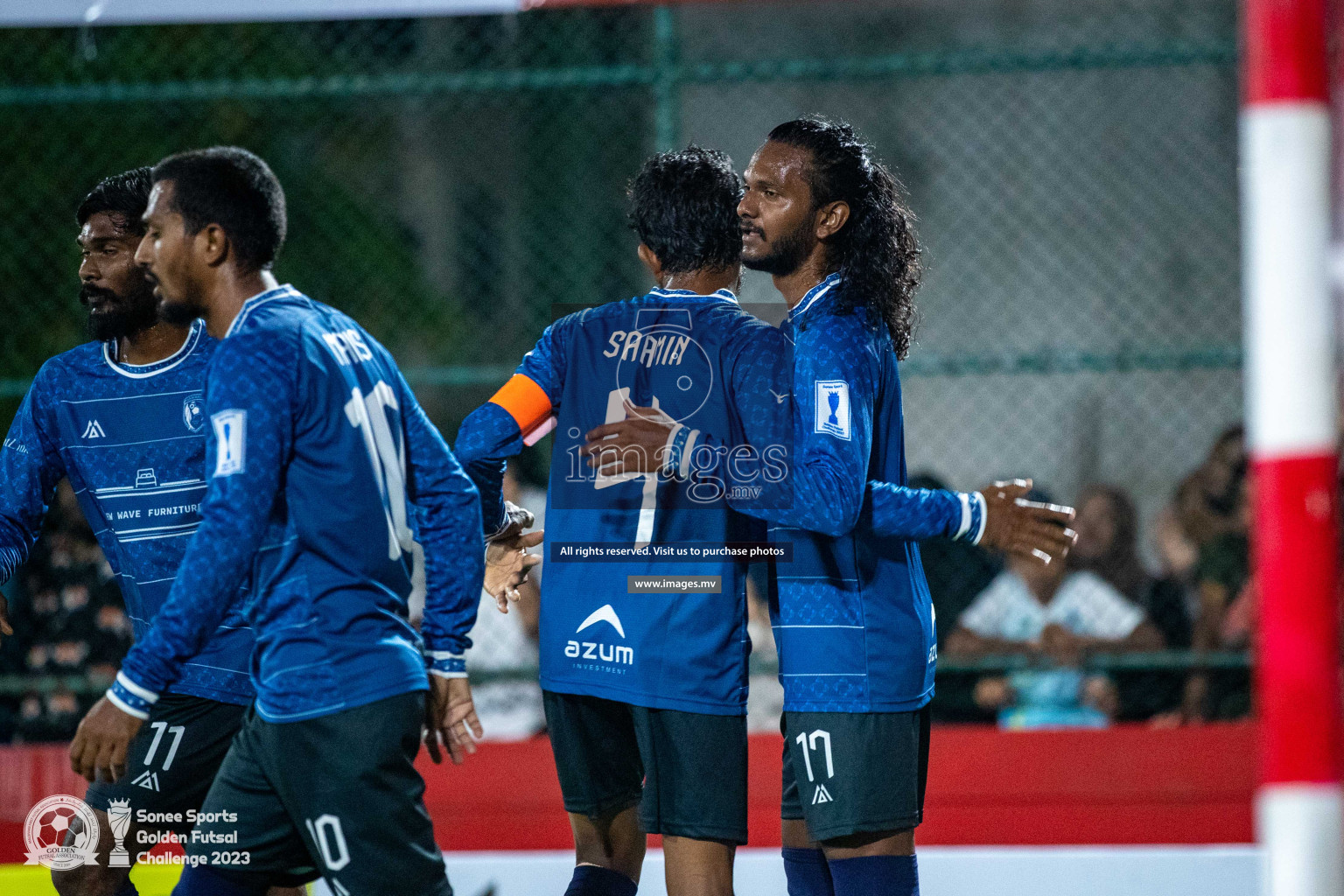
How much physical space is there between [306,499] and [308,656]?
284mm

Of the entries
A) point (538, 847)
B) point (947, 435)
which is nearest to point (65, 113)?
point (538, 847)

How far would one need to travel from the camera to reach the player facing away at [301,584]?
2344mm

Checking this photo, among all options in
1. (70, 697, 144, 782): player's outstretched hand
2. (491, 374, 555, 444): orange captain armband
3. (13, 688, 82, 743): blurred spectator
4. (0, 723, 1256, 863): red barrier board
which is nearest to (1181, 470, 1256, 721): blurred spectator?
(0, 723, 1256, 863): red barrier board

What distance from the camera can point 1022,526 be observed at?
2.85m

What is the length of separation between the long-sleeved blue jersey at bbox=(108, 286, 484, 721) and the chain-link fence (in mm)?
3936

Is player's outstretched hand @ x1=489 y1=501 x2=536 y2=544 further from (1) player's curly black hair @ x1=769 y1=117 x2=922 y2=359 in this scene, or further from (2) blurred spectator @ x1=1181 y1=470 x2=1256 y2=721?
(2) blurred spectator @ x1=1181 y1=470 x2=1256 y2=721

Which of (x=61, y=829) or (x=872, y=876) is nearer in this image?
(x=872, y=876)

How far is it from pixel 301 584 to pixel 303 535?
0.29 ft

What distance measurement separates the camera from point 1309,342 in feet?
5.60

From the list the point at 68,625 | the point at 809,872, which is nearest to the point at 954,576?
the point at 809,872

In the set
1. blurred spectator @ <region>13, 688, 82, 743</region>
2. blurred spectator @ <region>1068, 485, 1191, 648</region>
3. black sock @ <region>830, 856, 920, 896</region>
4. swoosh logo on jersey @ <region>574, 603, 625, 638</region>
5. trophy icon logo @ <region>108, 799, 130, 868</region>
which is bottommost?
blurred spectator @ <region>13, 688, 82, 743</region>

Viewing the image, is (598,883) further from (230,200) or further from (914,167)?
(914,167)

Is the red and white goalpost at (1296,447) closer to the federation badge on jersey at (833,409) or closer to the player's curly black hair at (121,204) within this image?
the federation badge on jersey at (833,409)

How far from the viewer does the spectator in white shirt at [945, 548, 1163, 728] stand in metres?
5.02
